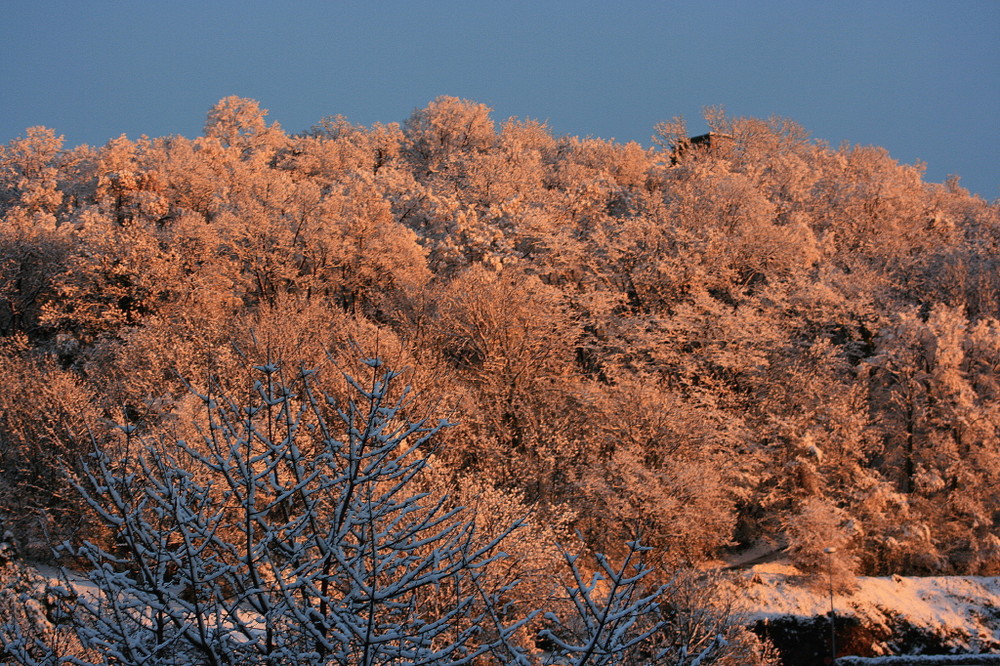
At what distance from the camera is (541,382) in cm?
2770

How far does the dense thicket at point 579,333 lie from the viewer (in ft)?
79.3

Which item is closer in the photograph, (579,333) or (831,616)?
(831,616)

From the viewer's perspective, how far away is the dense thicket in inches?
952

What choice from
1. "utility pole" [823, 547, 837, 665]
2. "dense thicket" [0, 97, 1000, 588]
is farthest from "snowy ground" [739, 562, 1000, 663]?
"dense thicket" [0, 97, 1000, 588]

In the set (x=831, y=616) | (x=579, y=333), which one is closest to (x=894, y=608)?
(x=831, y=616)

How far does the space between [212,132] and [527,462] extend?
175 ft

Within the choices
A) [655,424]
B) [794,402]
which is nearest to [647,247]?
[794,402]

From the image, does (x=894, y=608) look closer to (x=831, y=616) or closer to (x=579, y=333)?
(x=831, y=616)

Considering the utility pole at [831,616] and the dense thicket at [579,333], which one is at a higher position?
the dense thicket at [579,333]

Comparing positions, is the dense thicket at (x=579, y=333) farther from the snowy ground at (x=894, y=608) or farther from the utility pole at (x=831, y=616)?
the snowy ground at (x=894, y=608)

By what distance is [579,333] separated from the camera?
2977 cm

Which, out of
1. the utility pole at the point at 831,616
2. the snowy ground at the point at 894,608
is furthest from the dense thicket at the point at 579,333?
the snowy ground at the point at 894,608

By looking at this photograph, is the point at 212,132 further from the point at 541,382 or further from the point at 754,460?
the point at 754,460

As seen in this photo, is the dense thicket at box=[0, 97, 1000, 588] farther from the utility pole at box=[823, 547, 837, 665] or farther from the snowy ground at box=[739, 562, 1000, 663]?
the snowy ground at box=[739, 562, 1000, 663]
